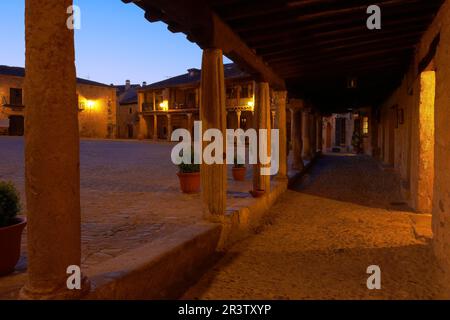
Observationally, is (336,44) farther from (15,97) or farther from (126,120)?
(126,120)

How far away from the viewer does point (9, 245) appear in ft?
9.55

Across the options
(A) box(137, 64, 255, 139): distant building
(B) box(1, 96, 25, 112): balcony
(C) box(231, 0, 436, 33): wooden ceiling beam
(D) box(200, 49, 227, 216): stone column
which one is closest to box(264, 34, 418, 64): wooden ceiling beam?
(C) box(231, 0, 436, 33): wooden ceiling beam

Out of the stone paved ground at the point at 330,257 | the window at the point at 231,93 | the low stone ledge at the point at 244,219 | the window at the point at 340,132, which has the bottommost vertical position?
the stone paved ground at the point at 330,257

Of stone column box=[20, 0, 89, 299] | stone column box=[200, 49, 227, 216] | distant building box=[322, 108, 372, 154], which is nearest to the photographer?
stone column box=[20, 0, 89, 299]

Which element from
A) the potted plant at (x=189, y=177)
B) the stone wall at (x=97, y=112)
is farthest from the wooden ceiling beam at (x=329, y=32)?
the stone wall at (x=97, y=112)

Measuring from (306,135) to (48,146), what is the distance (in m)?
15.3

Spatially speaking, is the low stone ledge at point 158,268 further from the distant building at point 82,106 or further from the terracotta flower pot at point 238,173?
the distant building at point 82,106

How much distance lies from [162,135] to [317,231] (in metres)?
33.8

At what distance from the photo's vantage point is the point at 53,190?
213cm

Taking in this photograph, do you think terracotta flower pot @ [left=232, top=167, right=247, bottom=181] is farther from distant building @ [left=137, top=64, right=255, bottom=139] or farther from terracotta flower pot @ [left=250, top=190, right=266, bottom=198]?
distant building @ [left=137, top=64, right=255, bottom=139]

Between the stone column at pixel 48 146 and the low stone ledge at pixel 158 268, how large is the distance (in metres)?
0.33

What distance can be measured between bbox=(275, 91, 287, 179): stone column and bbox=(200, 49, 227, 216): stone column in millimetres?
4750

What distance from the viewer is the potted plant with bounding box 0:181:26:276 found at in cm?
287

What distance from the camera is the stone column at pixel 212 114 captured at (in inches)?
186
